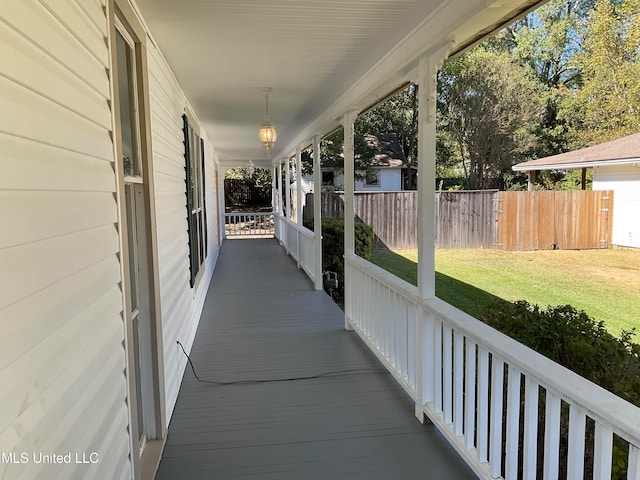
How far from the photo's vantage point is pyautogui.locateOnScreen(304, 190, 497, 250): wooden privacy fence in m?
11.5

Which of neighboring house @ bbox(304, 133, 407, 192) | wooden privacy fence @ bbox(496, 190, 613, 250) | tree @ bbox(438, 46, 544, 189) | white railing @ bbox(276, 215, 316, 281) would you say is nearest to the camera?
white railing @ bbox(276, 215, 316, 281)

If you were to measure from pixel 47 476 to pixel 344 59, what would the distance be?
334 centimetres

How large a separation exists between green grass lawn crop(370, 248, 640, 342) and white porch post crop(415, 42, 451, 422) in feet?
7.98

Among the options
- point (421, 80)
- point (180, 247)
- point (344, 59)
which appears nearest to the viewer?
point (421, 80)

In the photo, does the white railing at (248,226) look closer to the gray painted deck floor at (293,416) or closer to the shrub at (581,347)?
the gray painted deck floor at (293,416)

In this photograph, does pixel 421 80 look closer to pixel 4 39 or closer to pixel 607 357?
pixel 607 357

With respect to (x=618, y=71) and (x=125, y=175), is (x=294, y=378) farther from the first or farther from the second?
(x=618, y=71)

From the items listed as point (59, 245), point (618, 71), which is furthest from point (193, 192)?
point (618, 71)

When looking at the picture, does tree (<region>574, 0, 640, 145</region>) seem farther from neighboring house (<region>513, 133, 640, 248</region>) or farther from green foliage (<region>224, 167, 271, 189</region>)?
green foliage (<region>224, 167, 271, 189</region>)

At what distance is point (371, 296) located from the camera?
4219mm

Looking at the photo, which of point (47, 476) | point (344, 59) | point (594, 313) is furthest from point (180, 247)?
point (594, 313)

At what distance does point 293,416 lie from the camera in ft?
10.0

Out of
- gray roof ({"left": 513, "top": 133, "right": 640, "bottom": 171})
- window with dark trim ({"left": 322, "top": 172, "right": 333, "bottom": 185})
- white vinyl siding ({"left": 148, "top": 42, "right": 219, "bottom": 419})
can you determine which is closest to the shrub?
white vinyl siding ({"left": 148, "top": 42, "right": 219, "bottom": 419})

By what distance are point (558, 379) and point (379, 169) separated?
19.3 m
